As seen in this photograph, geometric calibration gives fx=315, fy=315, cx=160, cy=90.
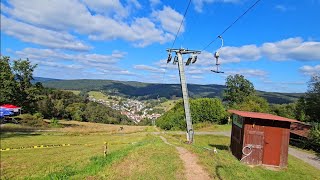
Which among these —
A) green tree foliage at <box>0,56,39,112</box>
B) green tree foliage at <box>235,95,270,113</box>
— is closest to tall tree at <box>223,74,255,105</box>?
green tree foliage at <box>235,95,270,113</box>

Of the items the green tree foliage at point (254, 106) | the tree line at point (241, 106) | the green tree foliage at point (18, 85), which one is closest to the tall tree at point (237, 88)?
the tree line at point (241, 106)

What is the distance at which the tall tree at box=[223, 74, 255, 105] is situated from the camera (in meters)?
95.6

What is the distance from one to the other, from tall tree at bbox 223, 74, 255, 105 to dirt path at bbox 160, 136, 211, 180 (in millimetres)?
78496

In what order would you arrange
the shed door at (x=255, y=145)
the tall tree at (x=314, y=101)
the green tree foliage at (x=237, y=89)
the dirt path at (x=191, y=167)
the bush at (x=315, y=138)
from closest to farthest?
1. the dirt path at (x=191, y=167)
2. the shed door at (x=255, y=145)
3. the bush at (x=315, y=138)
4. the tall tree at (x=314, y=101)
5. the green tree foliage at (x=237, y=89)

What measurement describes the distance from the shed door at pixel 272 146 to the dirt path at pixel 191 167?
19.2ft

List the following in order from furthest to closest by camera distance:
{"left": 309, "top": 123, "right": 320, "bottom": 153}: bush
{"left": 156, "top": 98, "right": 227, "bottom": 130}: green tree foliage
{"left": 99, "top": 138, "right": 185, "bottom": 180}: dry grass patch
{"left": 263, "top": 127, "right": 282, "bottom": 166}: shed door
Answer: {"left": 156, "top": 98, "right": 227, "bottom": 130}: green tree foliage
{"left": 309, "top": 123, "right": 320, "bottom": 153}: bush
{"left": 263, "top": 127, "right": 282, "bottom": 166}: shed door
{"left": 99, "top": 138, "right": 185, "bottom": 180}: dry grass patch

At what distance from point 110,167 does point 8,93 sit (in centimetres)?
5357

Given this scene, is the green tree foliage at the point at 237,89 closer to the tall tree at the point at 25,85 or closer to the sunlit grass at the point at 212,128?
the sunlit grass at the point at 212,128

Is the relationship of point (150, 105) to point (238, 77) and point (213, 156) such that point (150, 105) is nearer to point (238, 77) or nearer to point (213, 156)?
point (238, 77)

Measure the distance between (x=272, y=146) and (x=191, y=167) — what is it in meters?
8.13

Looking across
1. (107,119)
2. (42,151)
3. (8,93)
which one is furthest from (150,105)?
(42,151)

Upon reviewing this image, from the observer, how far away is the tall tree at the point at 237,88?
95.6m

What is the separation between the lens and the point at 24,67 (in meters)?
69.9

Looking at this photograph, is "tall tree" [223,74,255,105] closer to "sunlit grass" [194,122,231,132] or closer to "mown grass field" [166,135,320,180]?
"sunlit grass" [194,122,231,132]
